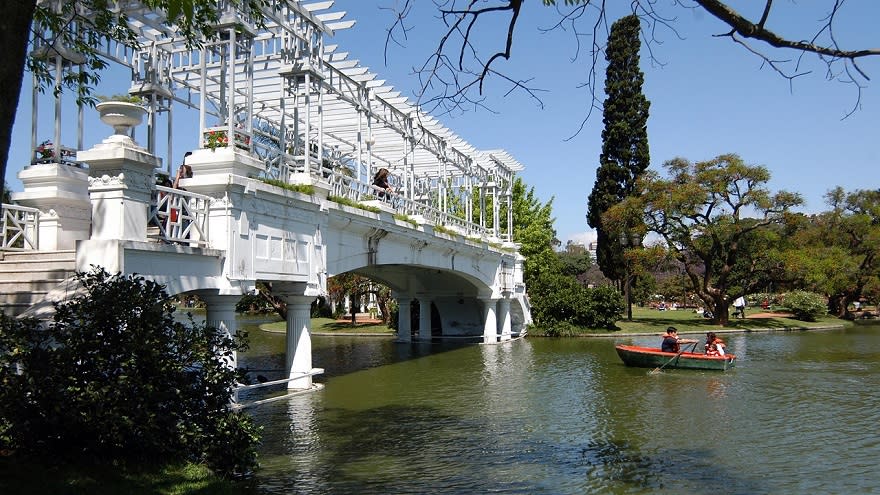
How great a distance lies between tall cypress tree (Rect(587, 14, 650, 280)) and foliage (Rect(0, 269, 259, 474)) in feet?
130

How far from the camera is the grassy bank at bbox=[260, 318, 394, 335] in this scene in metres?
46.2

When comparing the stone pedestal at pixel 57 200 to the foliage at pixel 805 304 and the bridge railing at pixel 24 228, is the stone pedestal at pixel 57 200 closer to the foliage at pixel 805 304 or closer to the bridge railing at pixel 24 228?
the bridge railing at pixel 24 228

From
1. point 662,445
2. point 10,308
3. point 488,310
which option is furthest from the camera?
point 488,310

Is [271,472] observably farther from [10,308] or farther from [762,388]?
[762,388]

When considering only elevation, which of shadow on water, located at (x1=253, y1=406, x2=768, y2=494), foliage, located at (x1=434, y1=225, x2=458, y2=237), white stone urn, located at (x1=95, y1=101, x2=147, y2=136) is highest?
white stone urn, located at (x1=95, y1=101, x2=147, y2=136)

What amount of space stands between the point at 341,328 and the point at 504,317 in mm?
14169

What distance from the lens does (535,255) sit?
49875mm

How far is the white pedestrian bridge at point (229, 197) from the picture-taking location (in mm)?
11516

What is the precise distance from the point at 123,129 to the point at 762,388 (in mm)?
16987

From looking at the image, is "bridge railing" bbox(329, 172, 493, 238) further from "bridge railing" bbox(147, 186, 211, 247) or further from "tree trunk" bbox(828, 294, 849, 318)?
"tree trunk" bbox(828, 294, 849, 318)

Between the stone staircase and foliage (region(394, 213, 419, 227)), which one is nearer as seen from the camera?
the stone staircase

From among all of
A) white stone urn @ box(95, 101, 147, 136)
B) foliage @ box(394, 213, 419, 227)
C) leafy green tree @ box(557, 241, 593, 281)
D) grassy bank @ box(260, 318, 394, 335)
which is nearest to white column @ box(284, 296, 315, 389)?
foliage @ box(394, 213, 419, 227)

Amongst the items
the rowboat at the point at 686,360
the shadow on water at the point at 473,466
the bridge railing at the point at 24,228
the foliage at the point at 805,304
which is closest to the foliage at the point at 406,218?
the rowboat at the point at 686,360

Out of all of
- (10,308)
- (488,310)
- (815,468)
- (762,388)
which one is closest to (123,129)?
(10,308)
